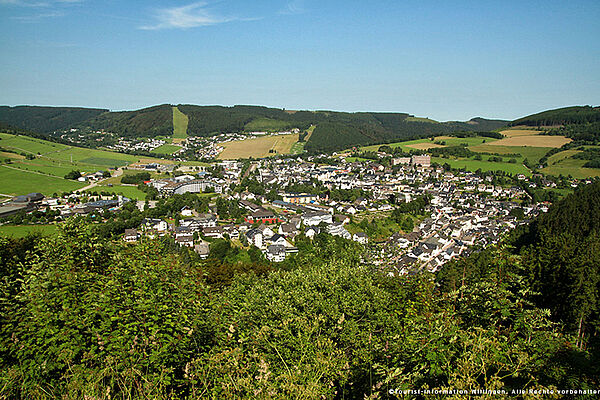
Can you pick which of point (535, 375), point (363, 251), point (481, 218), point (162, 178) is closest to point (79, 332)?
point (535, 375)

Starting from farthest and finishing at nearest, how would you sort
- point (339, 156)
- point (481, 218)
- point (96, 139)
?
point (96, 139)
point (339, 156)
point (481, 218)

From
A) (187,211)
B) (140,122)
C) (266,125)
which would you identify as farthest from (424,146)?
(140,122)

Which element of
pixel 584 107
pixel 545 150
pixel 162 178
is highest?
pixel 584 107

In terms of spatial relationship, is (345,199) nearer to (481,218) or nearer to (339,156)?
(481,218)

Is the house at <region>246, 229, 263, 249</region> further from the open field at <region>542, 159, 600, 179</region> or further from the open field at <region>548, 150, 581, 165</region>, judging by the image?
the open field at <region>548, 150, 581, 165</region>

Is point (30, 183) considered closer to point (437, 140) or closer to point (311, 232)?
point (311, 232)

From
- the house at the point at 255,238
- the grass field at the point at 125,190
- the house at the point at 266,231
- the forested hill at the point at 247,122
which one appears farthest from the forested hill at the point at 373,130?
the house at the point at 255,238
